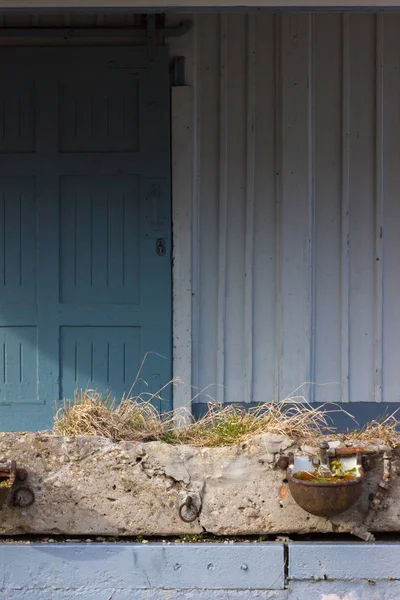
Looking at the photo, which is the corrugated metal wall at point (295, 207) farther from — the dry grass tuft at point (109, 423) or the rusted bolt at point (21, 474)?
the rusted bolt at point (21, 474)

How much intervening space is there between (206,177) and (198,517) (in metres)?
2.61

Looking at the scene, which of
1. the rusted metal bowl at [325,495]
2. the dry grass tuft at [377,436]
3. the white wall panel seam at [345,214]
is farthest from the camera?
the white wall panel seam at [345,214]

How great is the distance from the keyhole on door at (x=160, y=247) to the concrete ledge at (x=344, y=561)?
249cm

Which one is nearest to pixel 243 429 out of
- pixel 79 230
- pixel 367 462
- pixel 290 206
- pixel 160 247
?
pixel 367 462

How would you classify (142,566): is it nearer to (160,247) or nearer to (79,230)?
(160,247)

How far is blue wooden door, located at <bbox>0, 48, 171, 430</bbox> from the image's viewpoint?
561 centimetres

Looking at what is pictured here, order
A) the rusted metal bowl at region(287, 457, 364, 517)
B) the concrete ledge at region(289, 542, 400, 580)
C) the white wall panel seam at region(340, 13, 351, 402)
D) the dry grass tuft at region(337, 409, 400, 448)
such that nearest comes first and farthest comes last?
the rusted metal bowl at region(287, 457, 364, 517) < the concrete ledge at region(289, 542, 400, 580) < the dry grass tuft at region(337, 409, 400, 448) < the white wall panel seam at region(340, 13, 351, 402)

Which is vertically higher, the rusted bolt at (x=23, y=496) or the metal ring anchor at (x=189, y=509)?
the rusted bolt at (x=23, y=496)

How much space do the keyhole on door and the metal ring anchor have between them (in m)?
2.25

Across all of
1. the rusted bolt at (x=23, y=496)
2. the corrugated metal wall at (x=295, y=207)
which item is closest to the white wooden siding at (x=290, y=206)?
the corrugated metal wall at (x=295, y=207)

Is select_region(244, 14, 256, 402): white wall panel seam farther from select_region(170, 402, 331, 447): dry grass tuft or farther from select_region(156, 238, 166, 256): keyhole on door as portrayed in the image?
select_region(170, 402, 331, 447): dry grass tuft

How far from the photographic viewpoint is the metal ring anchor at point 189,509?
3.69 metres

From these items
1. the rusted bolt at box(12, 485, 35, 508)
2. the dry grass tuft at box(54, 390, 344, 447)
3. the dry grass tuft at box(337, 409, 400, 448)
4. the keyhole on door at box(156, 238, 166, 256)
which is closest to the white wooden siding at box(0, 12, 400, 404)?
the keyhole on door at box(156, 238, 166, 256)

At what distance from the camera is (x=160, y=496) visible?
12.2 ft
